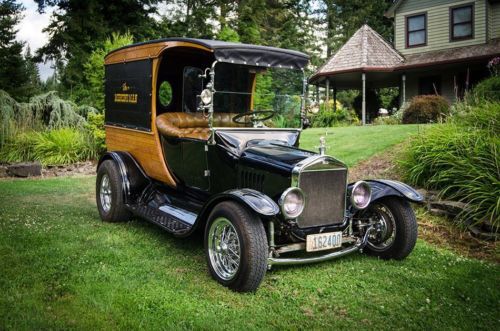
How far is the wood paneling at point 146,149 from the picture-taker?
19.4ft

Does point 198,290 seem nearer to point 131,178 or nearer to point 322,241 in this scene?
point 322,241

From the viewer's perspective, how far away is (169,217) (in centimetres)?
540

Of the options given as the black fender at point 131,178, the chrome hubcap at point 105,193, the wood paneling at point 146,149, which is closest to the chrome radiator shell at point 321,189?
the wood paneling at point 146,149

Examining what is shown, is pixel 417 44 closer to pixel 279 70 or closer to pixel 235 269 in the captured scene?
pixel 279 70

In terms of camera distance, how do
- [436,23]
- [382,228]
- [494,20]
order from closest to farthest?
1. [382,228]
2. [494,20]
3. [436,23]

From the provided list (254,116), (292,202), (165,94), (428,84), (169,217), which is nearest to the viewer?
(292,202)

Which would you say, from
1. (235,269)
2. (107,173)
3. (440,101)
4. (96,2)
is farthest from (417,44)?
(235,269)

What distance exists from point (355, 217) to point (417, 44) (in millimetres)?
17451

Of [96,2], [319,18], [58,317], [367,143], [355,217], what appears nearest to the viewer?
[58,317]

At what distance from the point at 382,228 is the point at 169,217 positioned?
236 cm

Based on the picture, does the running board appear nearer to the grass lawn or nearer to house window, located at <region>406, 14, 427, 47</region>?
the grass lawn

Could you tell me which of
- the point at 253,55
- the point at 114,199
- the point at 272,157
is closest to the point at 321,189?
the point at 272,157

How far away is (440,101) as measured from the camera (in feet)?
48.3

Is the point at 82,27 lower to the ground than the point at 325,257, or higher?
higher
